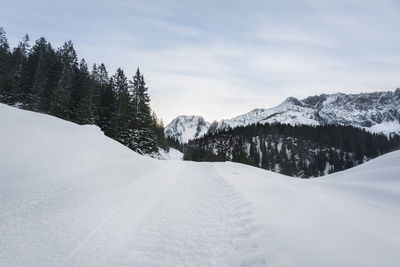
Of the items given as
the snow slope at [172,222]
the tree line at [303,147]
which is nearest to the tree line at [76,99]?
the snow slope at [172,222]

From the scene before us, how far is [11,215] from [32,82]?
2114 inches

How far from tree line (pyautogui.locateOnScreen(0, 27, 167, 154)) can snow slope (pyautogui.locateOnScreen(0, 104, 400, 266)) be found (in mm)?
31246

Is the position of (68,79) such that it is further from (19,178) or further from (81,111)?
(19,178)

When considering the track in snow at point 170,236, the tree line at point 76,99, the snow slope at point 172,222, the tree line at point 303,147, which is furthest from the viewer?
the tree line at point 303,147

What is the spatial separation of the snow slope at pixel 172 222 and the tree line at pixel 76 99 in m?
31.2

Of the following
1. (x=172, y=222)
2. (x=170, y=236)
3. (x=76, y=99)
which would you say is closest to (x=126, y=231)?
(x=170, y=236)

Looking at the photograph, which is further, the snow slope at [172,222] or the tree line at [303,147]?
the tree line at [303,147]

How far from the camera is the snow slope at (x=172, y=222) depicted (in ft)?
11.0

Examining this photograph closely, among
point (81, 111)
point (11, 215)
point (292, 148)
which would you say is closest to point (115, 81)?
point (81, 111)

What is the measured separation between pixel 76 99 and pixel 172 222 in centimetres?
4897

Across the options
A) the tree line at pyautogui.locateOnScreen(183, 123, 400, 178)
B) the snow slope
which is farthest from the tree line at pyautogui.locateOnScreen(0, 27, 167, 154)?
the tree line at pyautogui.locateOnScreen(183, 123, 400, 178)

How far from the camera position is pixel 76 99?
45281mm

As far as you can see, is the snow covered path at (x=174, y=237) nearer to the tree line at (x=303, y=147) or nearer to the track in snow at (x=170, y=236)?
the track in snow at (x=170, y=236)

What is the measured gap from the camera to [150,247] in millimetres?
3871
